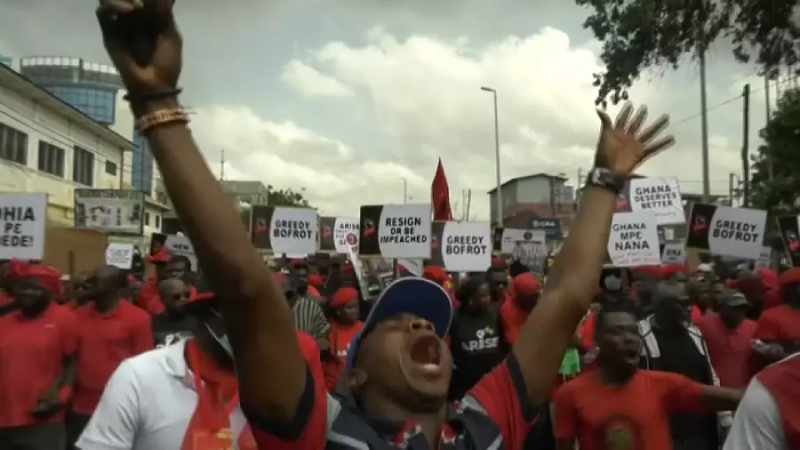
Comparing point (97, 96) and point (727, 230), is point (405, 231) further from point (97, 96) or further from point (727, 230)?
point (97, 96)

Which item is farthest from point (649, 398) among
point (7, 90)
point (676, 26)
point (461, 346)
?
point (7, 90)

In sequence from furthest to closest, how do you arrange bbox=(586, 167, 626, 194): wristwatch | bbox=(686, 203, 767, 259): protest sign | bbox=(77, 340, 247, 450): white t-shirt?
bbox=(686, 203, 767, 259): protest sign
bbox=(77, 340, 247, 450): white t-shirt
bbox=(586, 167, 626, 194): wristwatch

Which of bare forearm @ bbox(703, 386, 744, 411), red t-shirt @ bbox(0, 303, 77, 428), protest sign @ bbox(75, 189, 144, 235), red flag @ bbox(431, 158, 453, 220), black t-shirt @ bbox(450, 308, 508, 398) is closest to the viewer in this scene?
bare forearm @ bbox(703, 386, 744, 411)

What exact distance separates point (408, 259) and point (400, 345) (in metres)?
12.4

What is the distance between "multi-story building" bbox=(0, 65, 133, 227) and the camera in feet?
115

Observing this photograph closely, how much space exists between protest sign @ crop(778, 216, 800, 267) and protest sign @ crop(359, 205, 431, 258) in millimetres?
4676

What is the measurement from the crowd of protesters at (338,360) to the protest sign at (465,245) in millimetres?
7425

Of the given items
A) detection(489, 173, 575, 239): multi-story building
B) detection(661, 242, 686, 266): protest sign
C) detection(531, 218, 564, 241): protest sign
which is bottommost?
detection(661, 242, 686, 266): protest sign

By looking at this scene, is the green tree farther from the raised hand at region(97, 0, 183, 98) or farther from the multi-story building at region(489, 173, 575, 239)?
the raised hand at region(97, 0, 183, 98)

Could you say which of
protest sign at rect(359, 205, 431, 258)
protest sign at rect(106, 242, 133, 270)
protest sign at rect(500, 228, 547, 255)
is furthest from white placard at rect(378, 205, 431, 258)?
protest sign at rect(500, 228, 547, 255)

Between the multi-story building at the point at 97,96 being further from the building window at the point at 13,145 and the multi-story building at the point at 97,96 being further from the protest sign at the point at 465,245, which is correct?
the protest sign at the point at 465,245

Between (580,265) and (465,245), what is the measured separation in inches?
485

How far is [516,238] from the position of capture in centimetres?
2092

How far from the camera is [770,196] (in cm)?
3688
